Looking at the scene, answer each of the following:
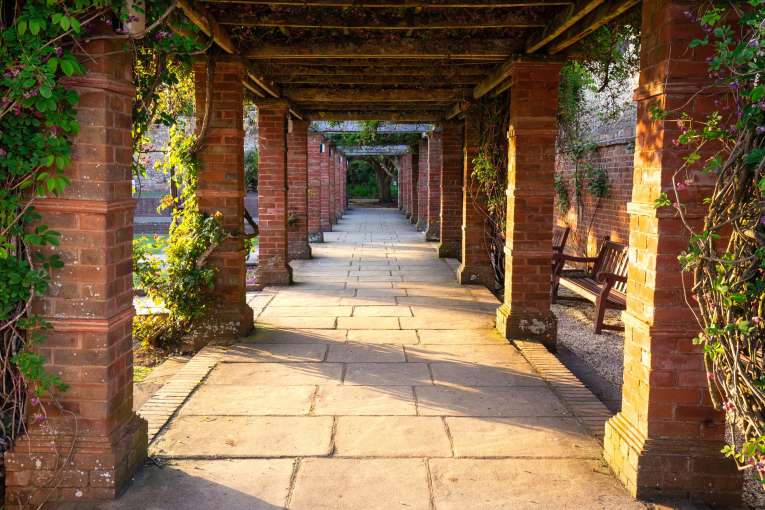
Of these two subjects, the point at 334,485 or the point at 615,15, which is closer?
the point at 334,485

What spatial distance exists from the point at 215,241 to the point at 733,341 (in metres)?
4.48

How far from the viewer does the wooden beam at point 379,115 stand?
11477 mm

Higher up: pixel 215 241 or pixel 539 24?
pixel 539 24

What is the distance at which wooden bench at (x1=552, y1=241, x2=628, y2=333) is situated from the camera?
23.2 ft

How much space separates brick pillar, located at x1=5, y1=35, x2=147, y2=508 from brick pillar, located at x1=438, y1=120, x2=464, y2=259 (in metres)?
9.29

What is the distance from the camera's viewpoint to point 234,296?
6.28m

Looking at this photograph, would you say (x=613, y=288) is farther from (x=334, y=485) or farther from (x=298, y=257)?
(x=298, y=257)

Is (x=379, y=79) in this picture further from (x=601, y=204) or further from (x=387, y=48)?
(x=601, y=204)

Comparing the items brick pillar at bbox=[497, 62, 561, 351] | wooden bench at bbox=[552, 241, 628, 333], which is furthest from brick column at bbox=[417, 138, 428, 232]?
brick pillar at bbox=[497, 62, 561, 351]

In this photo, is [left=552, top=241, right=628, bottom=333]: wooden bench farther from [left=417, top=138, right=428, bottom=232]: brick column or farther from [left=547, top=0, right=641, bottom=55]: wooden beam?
[left=417, top=138, right=428, bottom=232]: brick column

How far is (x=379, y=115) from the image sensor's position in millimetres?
11555

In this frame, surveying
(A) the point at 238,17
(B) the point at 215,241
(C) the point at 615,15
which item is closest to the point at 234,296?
(B) the point at 215,241

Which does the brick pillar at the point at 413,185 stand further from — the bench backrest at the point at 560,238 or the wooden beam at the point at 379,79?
the wooden beam at the point at 379,79

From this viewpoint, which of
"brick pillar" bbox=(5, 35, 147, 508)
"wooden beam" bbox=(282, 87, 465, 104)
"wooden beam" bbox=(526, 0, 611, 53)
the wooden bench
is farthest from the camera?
"wooden beam" bbox=(282, 87, 465, 104)
